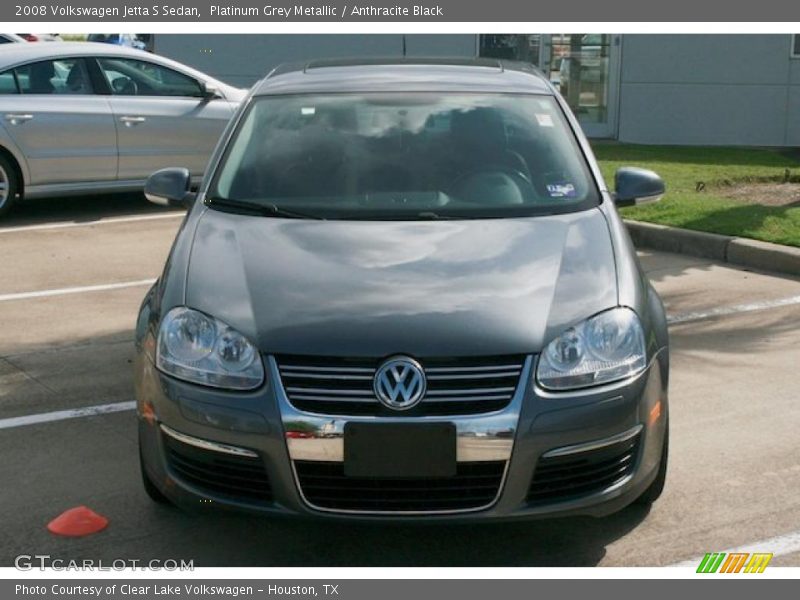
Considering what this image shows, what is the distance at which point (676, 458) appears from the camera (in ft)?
17.9

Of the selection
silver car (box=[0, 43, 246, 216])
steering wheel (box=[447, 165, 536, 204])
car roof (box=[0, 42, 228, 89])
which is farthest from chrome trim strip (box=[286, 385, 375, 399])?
car roof (box=[0, 42, 228, 89])

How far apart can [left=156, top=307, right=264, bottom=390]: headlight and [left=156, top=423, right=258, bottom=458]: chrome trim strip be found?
19 centimetres

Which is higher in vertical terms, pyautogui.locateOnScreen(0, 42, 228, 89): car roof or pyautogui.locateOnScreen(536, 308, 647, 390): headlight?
pyautogui.locateOnScreen(0, 42, 228, 89): car roof

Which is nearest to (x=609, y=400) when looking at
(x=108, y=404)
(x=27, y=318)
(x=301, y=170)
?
(x=301, y=170)

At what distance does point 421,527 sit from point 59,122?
815 centimetres

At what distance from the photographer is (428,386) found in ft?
13.5

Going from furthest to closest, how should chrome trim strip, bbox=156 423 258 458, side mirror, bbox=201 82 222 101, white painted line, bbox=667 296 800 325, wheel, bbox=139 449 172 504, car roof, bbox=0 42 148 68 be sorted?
side mirror, bbox=201 82 222 101, car roof, bbox=0 42 148 68, white painted line, bbox=667 296 800 325, wheel, bbox=139 449 172 504, chrome trim strip, bbox=156 423 258 458

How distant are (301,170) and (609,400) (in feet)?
6.22

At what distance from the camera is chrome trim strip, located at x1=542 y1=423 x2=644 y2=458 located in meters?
4.14

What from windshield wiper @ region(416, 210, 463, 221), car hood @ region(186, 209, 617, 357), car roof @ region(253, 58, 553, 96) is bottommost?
car hood @ region(186, 209, 617, 357)

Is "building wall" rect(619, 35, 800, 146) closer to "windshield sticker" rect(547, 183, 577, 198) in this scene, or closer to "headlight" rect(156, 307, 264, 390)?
"windshield sticker" rect(547, 183, 577, 198)

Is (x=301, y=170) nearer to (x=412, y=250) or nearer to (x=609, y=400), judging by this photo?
(x=412, y=250)

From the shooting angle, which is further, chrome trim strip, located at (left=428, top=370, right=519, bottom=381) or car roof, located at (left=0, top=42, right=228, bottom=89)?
car roof, located at (left=0, top=42, right=228, bottom=89)

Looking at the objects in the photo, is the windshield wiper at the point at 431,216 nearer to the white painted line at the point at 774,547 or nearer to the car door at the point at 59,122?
the white painted line at the point at 774,547
